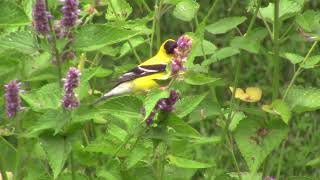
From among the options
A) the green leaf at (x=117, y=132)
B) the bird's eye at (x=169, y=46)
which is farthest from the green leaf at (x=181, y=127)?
the bird's eye at (x=169, y=46)

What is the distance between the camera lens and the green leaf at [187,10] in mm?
3215

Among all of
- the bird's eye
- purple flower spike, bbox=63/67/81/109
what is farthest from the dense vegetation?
the bird's eye

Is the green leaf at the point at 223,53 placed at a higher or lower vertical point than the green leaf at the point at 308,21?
lower

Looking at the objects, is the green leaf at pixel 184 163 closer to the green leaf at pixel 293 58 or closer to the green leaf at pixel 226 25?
the green leaf at pixel 226 25

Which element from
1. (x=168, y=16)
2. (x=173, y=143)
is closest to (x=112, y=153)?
(x=173, y=143)

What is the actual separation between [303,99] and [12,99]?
96 cm

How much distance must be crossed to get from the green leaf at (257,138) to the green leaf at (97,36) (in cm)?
61

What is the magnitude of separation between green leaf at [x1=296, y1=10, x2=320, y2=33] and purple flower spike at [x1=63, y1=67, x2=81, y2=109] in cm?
91

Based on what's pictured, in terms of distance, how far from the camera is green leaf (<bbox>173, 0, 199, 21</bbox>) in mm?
3215

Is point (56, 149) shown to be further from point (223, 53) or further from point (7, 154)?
point (223, 53)

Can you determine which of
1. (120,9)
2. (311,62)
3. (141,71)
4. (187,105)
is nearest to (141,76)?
(141,71)

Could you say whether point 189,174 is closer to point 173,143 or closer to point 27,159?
point 173,143

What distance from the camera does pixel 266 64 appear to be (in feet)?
26.2

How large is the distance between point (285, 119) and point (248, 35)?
33 cm
